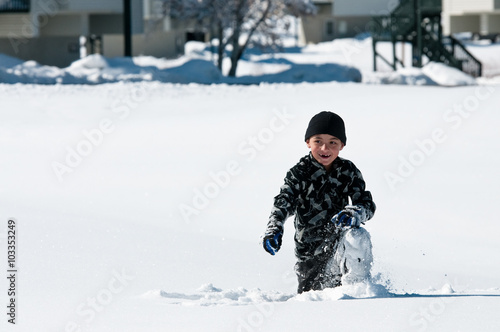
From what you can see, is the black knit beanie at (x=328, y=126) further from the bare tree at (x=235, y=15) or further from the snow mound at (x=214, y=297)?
the bare tree at (x=235, y=15)

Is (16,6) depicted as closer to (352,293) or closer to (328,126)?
(328,126)

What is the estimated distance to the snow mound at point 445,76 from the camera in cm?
2539

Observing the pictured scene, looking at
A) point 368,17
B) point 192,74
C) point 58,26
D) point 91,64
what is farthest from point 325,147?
point 368,17

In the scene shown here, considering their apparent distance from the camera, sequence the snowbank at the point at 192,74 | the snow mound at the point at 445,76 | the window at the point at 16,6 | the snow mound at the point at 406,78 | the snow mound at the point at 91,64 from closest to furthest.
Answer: the snow mound at the point at 406,78
the snowbank at the point at 192,74
the snow mound at the point at 445,76
the snow mound at the point at 91,64
the window at the point at 16,6

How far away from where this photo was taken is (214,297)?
204 inches

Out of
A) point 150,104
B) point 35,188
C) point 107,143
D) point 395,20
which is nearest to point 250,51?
point 395,20

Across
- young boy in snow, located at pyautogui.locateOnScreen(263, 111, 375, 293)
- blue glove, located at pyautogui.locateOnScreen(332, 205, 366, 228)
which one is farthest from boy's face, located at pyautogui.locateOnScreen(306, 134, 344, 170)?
blue glove, located at pyautogui.locateOnScreen(332, 205, 366, 228)

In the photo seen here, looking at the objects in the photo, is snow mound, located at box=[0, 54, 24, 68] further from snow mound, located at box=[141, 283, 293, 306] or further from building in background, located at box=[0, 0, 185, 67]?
snow mound, located at box=[141, 283, 293, 306]

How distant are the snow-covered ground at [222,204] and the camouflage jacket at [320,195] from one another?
39cm

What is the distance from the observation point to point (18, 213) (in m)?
8.34

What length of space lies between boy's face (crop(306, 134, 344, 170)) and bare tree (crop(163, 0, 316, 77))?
2842cm

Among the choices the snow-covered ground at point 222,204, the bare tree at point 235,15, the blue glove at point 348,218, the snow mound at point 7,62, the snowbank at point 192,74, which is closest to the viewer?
the snow-covered ground at point 222,204

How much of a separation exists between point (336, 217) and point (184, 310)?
93 cm

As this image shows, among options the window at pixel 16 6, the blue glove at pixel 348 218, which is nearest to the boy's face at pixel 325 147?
the blue glove at pixel 348 218
